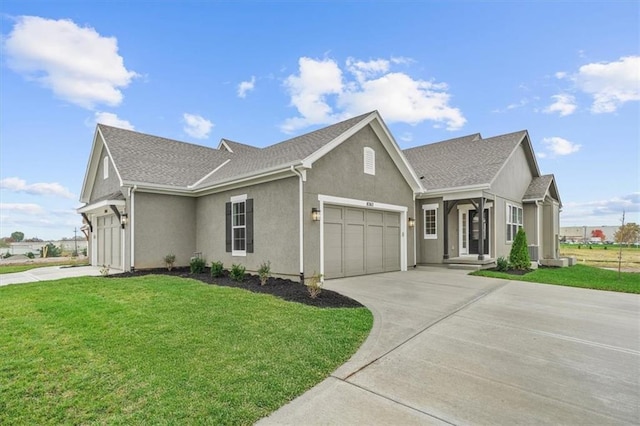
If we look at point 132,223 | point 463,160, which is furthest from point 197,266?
point 463,160

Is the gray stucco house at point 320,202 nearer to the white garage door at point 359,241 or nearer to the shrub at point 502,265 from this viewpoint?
the white garage door at point 359,241

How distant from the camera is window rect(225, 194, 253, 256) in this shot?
1073 cm

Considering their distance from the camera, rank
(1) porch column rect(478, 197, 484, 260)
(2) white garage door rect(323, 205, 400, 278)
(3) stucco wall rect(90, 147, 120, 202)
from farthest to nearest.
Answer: (3) stucco wall rect(90, 147, 120, 202)
(1) porch column rect(478, 197, 484, 260)
(2) white garage door rect(323, 205, 400, 278)

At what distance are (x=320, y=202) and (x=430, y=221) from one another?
7.48 metres

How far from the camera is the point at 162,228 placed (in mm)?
12602

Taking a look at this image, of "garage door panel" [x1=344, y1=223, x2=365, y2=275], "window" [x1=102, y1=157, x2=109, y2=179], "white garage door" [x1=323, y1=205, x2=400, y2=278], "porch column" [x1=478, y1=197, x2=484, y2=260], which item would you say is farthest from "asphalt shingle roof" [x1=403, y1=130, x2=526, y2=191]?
"window" [x1=102, y1=157, x2=109, y2=179]

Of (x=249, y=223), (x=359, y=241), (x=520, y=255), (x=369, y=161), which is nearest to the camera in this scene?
(x=249, y=223)

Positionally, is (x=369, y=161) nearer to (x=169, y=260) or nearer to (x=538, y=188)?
(x=169, y=260)

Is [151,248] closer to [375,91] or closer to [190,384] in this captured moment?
[190,384]

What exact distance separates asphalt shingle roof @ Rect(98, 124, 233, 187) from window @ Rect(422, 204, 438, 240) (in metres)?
10.2

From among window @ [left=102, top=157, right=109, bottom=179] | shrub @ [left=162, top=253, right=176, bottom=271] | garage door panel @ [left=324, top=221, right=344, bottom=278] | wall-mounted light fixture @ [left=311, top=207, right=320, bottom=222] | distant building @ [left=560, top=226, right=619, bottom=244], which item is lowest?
distant building @ [left=560, top=226, right=619, bottom=244]

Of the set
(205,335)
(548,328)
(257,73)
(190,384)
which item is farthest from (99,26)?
(548,328)

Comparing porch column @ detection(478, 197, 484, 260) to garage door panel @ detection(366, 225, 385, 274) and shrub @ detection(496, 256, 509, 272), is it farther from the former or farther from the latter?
garage door panel @ detection(366, 225, 385, 274)

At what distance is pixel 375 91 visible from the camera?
18359mm
